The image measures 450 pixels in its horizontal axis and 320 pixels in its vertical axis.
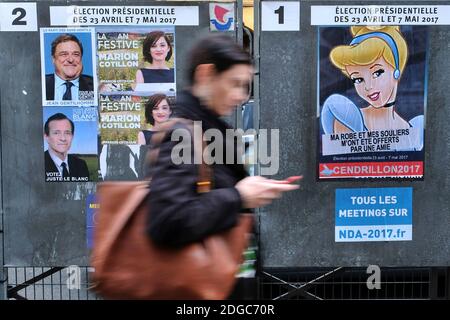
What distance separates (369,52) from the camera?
13.5ft

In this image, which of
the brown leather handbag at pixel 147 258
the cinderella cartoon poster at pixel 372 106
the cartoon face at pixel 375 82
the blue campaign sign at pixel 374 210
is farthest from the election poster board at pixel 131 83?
the brown leather handbag at pixel 147 258

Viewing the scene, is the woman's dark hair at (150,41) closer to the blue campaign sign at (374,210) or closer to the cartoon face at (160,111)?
the cartoon face at (160,111)

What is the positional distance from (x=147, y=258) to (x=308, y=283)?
3.17m

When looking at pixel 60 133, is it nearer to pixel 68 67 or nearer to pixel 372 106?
pixel 68 67

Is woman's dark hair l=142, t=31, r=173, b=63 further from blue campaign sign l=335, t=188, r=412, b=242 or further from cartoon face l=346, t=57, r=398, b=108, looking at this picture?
blue campaign sign l=335, t=188, r=412, b=242

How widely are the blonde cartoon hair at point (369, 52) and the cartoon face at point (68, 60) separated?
5.80 feet

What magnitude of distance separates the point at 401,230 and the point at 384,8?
1.57 metres

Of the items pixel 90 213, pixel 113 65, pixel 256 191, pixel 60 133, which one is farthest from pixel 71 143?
pixel 256 191

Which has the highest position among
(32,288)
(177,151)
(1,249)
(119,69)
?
(119,69)

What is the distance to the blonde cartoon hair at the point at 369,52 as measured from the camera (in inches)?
161

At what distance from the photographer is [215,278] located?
5.76 ft

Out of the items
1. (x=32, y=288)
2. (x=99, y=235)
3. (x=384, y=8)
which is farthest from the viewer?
(x=32, y=288)

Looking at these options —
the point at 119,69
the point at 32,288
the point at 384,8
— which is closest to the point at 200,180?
the point at 119,69

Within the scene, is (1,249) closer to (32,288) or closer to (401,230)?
(32,288)
